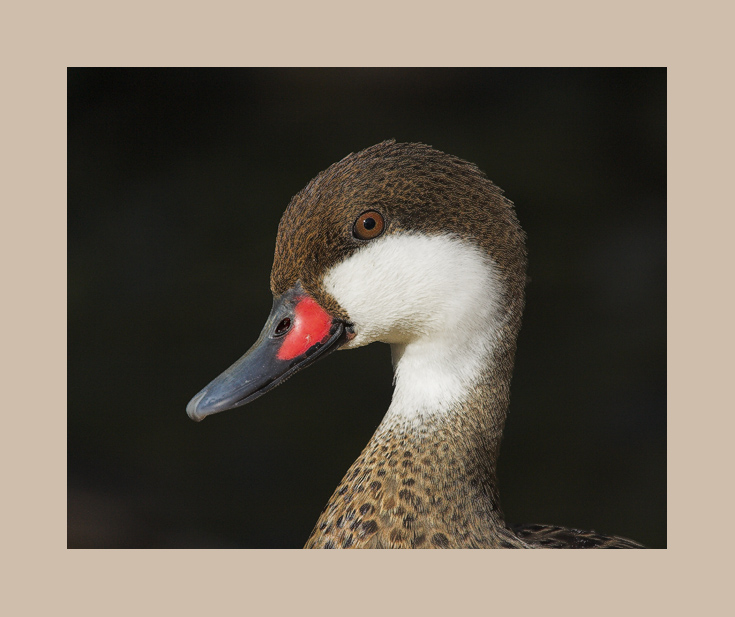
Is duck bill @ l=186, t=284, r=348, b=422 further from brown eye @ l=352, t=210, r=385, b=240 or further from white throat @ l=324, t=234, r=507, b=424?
brown eye @ l=352, t=210, r=385, b=240

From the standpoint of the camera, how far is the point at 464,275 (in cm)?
172

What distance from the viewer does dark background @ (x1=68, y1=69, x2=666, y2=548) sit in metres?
3.66

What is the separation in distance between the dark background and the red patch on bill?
1.92 meters

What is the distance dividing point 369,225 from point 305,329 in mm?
260

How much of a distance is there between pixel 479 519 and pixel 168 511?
6.99 feet

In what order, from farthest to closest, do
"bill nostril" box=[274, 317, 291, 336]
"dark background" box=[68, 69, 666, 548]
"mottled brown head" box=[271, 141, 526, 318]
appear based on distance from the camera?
1. "dark background" box=[68, 69, 666, 548]
2. "bill nostril" box=[274, 317, 291, 336]
3. "mottled brown head" box=[271, 141, 526, 318]

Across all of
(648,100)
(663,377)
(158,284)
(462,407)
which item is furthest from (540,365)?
(462,407)

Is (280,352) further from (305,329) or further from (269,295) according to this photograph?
(269,295)

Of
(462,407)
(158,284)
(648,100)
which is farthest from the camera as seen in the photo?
(158,284)

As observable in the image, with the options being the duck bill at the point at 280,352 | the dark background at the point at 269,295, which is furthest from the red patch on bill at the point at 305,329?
the dark background at the point at 269,295

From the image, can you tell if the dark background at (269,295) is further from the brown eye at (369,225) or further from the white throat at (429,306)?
the brown eye at (369,225)

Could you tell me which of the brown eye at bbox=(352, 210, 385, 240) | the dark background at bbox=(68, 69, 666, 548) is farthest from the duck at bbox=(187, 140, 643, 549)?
the dark background at bbox=(68, 69, 666, 548)

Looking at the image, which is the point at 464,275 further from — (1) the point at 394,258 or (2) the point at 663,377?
(2) the point at 663,377

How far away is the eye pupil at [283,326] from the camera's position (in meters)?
1.77
